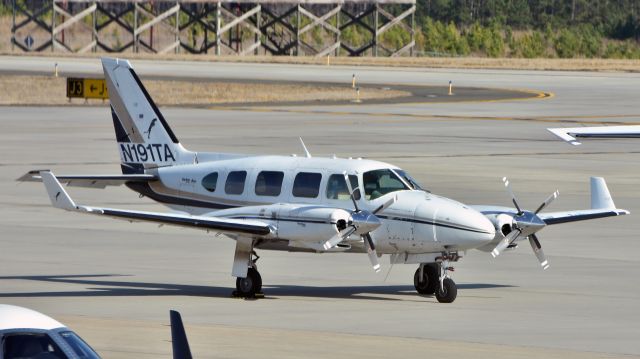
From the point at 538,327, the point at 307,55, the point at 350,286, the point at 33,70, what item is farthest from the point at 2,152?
the point at 307,55

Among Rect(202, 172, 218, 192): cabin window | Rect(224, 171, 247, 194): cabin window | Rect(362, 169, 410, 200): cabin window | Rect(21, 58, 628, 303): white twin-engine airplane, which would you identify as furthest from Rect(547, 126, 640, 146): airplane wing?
Rect(202, 172, 218, 192): cabin window

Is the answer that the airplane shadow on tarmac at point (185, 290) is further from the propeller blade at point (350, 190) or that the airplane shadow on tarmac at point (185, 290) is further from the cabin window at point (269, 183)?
the propeller blade at point (350, 190)

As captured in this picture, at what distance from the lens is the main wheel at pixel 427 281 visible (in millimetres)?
23844

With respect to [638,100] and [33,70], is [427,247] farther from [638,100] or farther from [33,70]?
[33,70]

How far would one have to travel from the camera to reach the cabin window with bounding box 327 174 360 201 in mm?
23375

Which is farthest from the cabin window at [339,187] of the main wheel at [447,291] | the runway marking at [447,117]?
the runway marking at [447,117]

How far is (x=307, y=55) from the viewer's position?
17762 centimetres

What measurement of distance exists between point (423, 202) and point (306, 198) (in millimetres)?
1971

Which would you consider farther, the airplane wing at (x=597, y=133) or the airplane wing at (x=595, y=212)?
the airplane wing at (x=595, y=212)

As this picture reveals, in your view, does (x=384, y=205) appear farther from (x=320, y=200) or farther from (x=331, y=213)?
(x=320, y=200)

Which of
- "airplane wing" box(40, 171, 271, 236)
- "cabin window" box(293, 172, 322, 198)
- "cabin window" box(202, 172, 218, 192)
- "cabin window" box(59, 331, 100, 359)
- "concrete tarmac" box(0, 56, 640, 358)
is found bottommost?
"concrete tarmac" box(0, 56, 640, 358)

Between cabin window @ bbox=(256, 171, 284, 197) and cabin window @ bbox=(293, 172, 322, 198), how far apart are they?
327 mm

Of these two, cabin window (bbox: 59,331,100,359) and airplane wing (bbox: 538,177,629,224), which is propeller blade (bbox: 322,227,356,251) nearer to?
airplane wing (bbox: 538,177,629,224)

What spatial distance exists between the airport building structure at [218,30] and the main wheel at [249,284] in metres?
136
